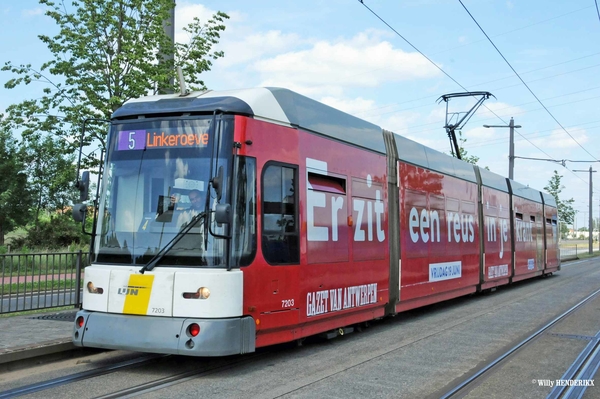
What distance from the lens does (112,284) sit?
6.98 metres

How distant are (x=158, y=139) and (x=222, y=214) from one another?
4.50ft

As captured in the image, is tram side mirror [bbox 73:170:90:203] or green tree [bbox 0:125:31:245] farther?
green tree [bbox 0:125:31:245]

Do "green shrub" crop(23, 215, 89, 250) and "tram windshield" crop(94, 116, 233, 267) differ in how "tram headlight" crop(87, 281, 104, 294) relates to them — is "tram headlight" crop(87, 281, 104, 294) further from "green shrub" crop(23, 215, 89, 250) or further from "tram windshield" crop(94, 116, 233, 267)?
"green shrub" crop(23, 215, 89, 250)

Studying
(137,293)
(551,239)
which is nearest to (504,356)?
(137,293)

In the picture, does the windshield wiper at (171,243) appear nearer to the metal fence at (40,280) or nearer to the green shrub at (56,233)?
the metal fence at (40,280)

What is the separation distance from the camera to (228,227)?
6.78m

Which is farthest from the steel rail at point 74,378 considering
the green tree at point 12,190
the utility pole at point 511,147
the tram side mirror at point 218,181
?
the green tree at point 12,190

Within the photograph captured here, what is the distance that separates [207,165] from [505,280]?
13750 mm

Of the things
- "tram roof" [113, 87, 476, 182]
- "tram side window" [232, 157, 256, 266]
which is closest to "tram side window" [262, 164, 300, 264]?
"tram side window" [232, 157, 256, 266]

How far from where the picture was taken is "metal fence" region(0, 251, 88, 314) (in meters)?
10.1

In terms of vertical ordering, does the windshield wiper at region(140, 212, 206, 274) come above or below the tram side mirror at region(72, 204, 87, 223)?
below

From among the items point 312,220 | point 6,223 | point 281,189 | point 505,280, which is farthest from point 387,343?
point 6,223

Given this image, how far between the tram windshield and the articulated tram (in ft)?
0.04

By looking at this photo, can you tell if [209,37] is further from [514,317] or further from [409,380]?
[409,380]
